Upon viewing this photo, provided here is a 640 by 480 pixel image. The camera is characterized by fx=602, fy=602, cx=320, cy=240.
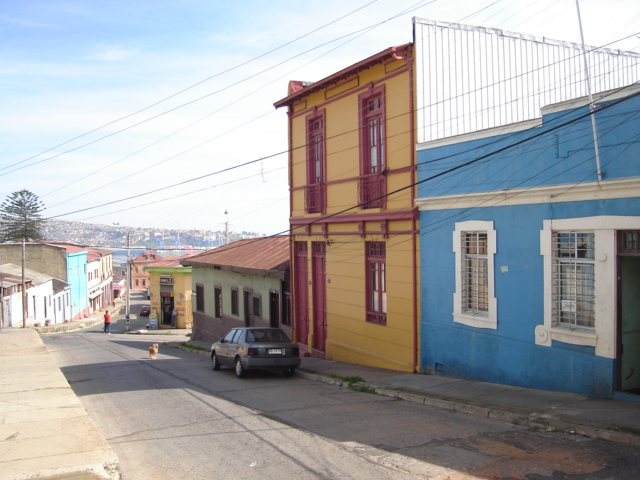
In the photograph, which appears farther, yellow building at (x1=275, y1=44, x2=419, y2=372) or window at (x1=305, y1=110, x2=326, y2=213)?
window at (x1=305, y1=110, x2=326, y2=213)

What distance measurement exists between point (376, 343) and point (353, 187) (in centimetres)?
444

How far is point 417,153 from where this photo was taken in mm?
14375

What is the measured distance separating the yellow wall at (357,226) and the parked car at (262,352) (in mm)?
2134

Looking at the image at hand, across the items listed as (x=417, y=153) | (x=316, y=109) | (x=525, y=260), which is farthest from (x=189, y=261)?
(x=525, y=260)

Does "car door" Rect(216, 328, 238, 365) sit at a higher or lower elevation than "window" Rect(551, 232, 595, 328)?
lower

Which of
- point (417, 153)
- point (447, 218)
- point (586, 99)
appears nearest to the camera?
point (586, 99)

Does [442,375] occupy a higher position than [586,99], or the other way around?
[586,99]

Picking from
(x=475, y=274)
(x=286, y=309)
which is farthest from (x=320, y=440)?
(x=286, y=309)

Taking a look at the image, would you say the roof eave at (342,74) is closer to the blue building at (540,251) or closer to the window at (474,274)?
the blue building at (540,251)

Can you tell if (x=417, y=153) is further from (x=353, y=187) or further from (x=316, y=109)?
(x=316, y=109)

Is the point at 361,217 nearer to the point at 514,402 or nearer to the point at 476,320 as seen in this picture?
the point at 476,320

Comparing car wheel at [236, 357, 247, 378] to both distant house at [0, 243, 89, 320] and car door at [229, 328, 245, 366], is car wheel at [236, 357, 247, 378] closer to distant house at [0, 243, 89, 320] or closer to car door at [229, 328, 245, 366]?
car door at [229, 328, 245, 366]

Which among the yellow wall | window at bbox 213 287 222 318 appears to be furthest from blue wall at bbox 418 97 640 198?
window at bbox 213 287 222 318

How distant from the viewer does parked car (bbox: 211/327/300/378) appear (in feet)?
52.1
